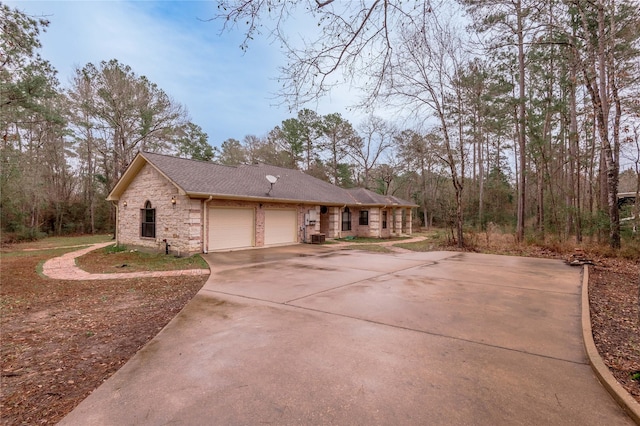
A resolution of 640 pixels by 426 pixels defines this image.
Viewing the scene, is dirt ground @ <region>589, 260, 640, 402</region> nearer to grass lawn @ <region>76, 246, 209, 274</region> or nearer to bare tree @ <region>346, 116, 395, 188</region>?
grass lawn @ <region>76, 246, 209, 274</region>

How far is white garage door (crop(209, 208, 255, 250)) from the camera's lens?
11.6m

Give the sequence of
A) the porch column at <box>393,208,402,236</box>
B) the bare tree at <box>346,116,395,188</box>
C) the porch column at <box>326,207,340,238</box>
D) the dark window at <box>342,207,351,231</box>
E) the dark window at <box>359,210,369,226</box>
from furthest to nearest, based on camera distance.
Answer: the bare tree at <box>346,116,395,188</box> → the porch column at <box>393,208,402,236</box> → the dark window at <box>359,210,369,226</box> → the dark window at <box>342,207,351,231</box> → the porch column at <box>326,207,340,238</box>

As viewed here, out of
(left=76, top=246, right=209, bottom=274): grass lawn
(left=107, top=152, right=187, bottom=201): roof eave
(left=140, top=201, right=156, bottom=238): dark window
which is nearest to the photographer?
(left=76, top=246, right=209, bottom=274): grass lawn

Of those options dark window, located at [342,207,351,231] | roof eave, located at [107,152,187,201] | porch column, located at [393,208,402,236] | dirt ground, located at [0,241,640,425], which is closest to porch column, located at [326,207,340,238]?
dark window, located at [342,207,351,231]

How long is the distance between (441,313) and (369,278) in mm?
2634

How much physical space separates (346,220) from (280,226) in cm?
626

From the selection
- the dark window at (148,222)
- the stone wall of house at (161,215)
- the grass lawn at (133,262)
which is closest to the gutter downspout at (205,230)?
the stone wall of house at (161,215)

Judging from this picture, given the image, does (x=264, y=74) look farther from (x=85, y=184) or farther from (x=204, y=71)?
(x=85, y=184)

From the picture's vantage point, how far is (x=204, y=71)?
6090 mm

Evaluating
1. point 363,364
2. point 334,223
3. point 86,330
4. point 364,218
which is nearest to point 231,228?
point 334,223

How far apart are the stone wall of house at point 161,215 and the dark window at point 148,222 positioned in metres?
0.14

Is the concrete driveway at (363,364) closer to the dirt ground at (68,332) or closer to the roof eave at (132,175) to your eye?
the dirt ground at (68,332)

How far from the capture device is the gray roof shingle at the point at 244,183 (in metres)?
11.2

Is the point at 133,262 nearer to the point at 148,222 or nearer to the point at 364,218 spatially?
the point at 148,222
